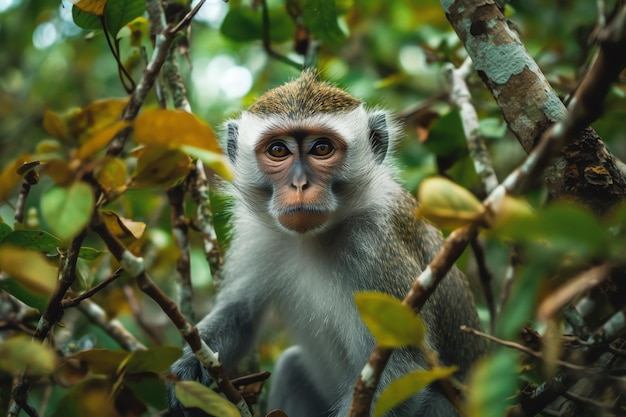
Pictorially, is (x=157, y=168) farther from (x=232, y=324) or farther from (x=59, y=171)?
(x=232, y=324)

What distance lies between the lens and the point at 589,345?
2.82 meters

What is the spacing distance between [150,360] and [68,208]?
3.67 feet

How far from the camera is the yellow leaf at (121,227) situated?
10.5ft

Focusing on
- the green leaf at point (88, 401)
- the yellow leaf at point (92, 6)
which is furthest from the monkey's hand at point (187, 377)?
the yellow leaf at point (92, 6)

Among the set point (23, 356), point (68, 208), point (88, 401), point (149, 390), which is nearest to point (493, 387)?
point (68, 208)

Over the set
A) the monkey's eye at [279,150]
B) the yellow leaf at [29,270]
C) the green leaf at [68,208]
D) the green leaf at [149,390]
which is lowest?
the green leaf at [149,390]

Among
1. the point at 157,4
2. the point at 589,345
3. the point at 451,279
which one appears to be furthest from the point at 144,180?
the point at 451,279

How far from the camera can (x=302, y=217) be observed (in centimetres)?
429

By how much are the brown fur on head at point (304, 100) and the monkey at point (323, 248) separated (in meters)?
0.01

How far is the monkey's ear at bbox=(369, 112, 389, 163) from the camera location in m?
5.31

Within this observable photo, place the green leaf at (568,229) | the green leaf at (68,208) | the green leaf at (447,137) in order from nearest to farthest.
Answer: the green leaf at (568,229), the green leaf at (68,208), the green leaf at (447,137)

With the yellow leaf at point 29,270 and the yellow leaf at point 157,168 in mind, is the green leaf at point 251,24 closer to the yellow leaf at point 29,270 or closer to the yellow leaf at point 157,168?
the yellow leaf at point 157,168

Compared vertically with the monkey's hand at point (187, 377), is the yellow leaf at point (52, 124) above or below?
above

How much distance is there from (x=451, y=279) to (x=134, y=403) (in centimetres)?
262
